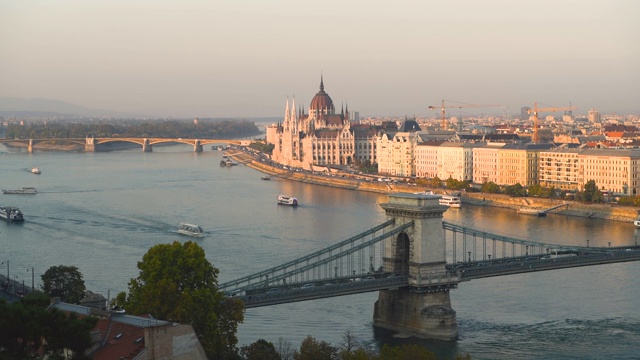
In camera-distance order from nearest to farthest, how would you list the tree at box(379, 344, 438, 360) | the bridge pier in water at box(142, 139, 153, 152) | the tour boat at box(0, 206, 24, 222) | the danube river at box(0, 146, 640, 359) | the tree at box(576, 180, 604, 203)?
the tree at box(379, 344, 438, 360) < the danube river at box(0, 146, 640, 359) < the tour boat at box(0, 206, 24, 222) < the tree at box(576, 180, 604, 203) < the bridge pier in water at box(142, 139, 153, 152)

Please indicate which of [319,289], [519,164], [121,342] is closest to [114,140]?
[519,164]

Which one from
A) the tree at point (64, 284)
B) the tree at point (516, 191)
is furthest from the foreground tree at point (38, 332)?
the tree at point (516, 191)

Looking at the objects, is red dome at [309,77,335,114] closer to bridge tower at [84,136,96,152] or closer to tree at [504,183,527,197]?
bridge tower at [84,136,96,152]

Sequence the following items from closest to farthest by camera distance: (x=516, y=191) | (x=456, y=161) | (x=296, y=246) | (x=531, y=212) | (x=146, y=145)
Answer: (x=296, y=246), (x=531, y=212), (x=516, y=191), (x=456, y=161), (x=146, y=145)

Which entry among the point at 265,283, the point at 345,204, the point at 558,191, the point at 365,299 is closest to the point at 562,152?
the point at 558,191

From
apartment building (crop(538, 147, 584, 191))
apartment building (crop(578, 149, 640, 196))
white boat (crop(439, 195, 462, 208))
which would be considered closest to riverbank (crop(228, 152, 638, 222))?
white boat (crop(439, 195, 462, 208))

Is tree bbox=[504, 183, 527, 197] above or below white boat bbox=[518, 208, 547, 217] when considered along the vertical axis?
above

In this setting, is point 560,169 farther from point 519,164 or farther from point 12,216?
point 12,216
